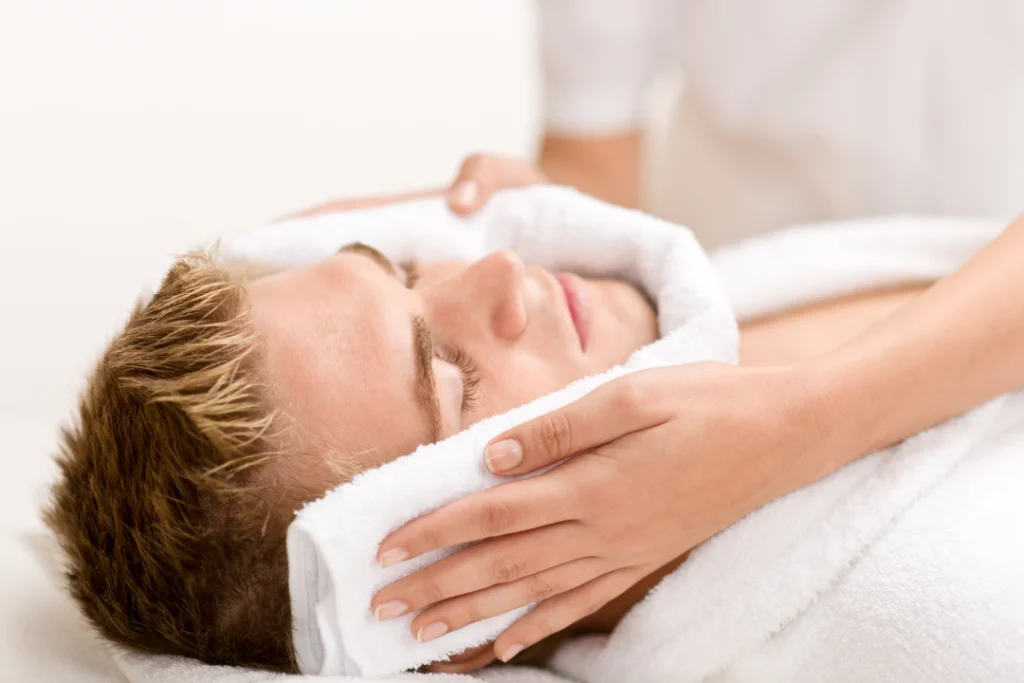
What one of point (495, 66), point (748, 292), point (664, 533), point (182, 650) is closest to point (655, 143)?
point (495, 66)

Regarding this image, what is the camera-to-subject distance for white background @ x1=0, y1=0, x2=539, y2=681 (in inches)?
52.6

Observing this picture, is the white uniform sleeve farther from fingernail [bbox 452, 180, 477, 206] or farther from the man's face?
the man's face

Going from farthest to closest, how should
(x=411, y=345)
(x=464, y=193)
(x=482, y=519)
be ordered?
(x=464, y=193)
(x=411, y=345)
(x=482, y=519)

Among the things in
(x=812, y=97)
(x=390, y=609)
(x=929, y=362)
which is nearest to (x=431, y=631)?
(x=390, y=609)

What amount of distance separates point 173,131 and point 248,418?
34.5 inches

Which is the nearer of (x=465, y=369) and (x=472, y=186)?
(x=465, y=369)

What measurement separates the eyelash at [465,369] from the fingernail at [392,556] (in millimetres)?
159

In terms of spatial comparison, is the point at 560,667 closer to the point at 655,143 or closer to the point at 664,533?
the point at 664,533

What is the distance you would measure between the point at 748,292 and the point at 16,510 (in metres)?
0.94

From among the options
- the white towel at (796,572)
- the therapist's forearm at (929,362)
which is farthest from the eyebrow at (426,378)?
the therapist's forearm at (929,362)

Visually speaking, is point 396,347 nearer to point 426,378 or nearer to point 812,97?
point 426,378

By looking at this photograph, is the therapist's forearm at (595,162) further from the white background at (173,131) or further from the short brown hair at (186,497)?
the short brown hair at (186,497)

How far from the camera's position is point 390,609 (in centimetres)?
73

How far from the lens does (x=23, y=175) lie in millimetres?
1335
